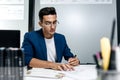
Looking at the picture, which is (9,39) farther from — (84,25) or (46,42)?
(84,25)

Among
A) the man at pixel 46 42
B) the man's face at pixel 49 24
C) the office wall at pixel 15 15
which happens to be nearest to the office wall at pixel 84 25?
the office wall at pixel 15 15

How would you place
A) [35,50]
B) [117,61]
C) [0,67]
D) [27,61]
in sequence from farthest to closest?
[35,50] < [27,61] < [0,67] < [117,61]

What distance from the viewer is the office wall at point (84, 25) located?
3.52 meters

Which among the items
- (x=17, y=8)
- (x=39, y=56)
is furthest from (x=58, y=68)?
(x=17, y=8)

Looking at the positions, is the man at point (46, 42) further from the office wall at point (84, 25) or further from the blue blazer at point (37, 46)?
the office wall at point (84, 25)

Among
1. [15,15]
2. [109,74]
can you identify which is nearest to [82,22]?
[15,15]

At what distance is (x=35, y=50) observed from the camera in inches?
100

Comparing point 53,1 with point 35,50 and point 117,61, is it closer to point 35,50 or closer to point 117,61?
point 35,50

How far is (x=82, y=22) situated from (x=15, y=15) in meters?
0.91

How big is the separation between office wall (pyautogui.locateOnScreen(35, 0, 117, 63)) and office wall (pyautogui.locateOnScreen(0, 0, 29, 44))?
0.18 meters

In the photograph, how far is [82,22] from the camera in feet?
11.6

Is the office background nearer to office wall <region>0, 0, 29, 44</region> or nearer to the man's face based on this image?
office wall <region>0, 0, 29, 44</region>

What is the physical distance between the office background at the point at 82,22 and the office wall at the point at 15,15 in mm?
21

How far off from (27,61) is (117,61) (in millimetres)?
1497
